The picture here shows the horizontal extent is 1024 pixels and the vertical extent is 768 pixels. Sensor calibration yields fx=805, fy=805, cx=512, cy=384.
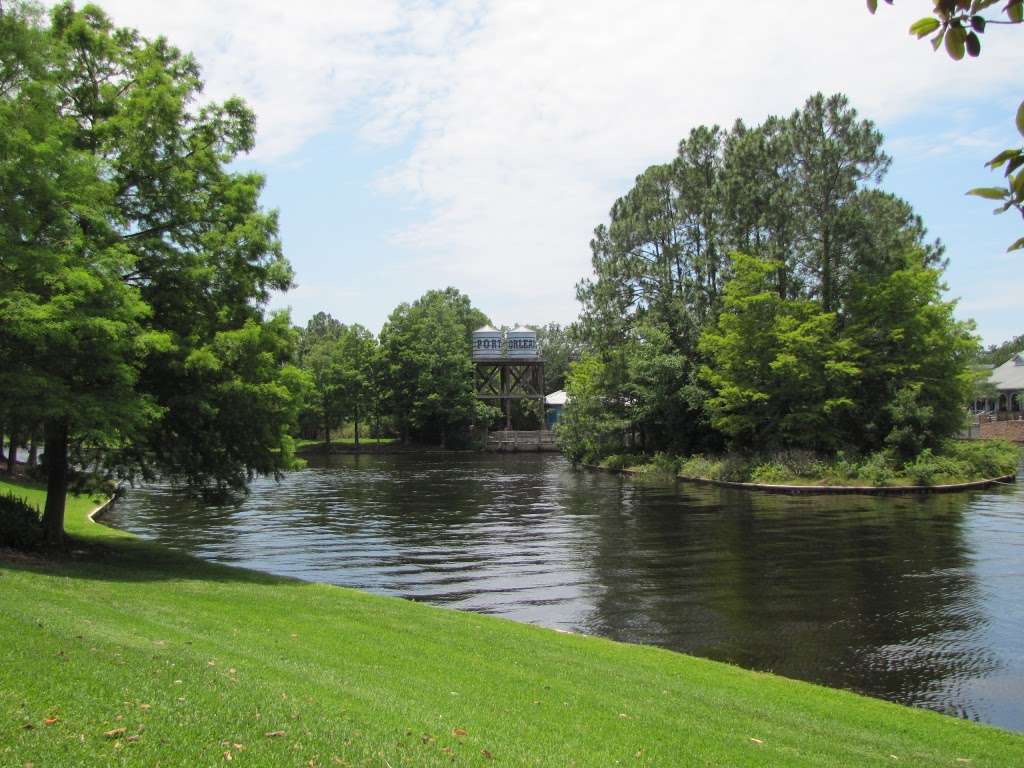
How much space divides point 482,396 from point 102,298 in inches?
3017

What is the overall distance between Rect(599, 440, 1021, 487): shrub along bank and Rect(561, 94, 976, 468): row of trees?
1.47 metres

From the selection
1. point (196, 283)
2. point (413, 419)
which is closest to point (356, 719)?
point (196, 283)

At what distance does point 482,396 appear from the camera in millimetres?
90875

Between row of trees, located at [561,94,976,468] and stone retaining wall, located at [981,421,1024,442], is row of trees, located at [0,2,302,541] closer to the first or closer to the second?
row of trees, located at [561,94,976,468]

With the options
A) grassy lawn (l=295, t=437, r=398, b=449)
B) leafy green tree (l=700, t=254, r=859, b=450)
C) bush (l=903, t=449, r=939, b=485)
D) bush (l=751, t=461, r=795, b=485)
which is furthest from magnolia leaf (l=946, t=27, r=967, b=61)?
grassy lawn (l=295, t=437, r=398, b=449)

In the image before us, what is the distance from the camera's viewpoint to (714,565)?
2162cm

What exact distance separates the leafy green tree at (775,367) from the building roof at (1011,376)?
50.3 m

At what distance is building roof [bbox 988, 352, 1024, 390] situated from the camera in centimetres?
8562

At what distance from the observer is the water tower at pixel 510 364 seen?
297 feet

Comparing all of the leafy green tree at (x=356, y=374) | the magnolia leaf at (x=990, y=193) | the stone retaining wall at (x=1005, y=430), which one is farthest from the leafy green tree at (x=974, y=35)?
the leafy green tree at (x=356, y=374)

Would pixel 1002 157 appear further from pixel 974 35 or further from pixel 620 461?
pixel 620 461

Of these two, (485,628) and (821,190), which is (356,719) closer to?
(485,628)

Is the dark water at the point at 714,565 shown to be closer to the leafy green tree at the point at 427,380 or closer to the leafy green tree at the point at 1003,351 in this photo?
the leafy green tree at the point at 427,380

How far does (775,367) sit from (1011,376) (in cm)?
6146
